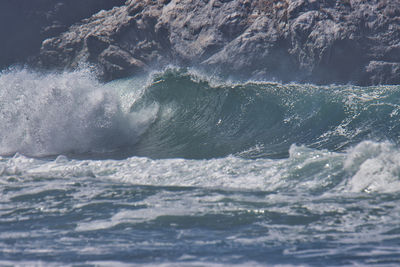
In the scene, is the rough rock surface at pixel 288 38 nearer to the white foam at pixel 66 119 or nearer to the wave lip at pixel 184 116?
the wave lip at pixel 184 116

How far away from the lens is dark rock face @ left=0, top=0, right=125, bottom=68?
20438 mm

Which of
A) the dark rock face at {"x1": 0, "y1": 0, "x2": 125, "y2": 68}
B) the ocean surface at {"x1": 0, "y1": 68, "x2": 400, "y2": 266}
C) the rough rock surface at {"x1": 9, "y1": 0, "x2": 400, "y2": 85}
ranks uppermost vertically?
the dark rock face at {"x1": 0, "y1": 0, "x2": 125, "y2": 68}

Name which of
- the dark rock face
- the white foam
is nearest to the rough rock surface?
the white foam

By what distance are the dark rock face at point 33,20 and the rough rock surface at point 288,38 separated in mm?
6328

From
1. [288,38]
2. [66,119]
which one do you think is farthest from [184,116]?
[288,38]

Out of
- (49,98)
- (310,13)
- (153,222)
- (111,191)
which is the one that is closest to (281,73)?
(310,13)

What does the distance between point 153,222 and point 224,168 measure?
6.69 ft

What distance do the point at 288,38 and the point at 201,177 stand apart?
284 inches

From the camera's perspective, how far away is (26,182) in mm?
6406

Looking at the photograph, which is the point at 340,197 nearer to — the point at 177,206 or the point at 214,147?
the point at 177,206

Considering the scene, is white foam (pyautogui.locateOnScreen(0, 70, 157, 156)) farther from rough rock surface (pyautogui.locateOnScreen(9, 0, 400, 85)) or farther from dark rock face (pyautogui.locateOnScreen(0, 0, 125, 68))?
dark rock face (pyautogui.locateOnScreen(0, 0, 125, 68))

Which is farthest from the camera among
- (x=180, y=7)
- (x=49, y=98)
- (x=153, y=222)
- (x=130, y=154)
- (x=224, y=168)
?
(x=180, y=7)

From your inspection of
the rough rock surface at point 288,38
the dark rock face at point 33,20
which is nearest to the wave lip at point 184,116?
the rough rock surface at point 288,38

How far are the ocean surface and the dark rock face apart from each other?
8.88 meters
